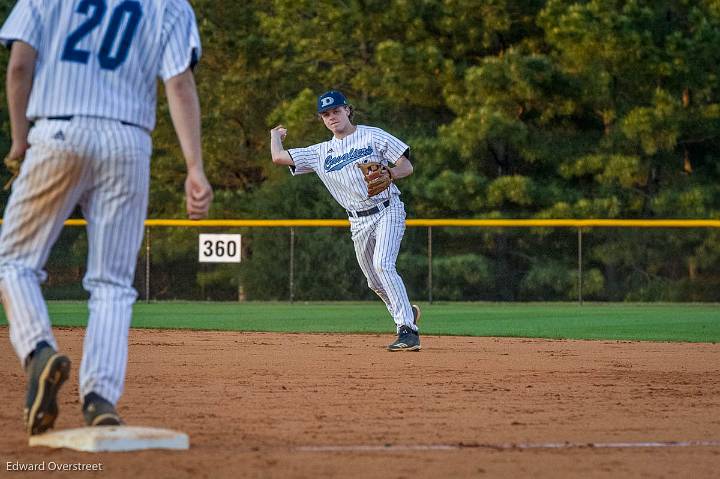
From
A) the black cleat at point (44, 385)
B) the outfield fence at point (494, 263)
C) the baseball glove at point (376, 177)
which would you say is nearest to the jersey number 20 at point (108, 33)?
the black cleat at point (44, 385)

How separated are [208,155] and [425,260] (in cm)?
825

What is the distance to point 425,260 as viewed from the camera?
923 inches

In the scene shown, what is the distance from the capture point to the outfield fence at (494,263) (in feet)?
74.9

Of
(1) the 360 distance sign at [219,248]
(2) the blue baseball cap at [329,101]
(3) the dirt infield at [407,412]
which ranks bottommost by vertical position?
(3) the dirt infield at [407,412]

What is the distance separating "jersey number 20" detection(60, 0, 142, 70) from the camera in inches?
186

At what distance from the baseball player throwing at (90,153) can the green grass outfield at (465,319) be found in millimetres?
8184

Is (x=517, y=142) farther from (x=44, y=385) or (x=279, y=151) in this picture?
(x=44, y=385)

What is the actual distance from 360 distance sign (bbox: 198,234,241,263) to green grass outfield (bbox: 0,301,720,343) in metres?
1.00

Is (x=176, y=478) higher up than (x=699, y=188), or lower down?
lower down

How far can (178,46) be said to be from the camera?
487cm

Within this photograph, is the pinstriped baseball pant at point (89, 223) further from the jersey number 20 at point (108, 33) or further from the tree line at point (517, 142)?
the tree line at point (517, 142)

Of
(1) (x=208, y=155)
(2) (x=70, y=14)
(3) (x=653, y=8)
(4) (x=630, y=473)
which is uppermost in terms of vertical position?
(3) (x=653, y=8)

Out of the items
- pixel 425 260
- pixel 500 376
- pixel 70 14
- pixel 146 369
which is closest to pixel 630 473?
pixel 70 14

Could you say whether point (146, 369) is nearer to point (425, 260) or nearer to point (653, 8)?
point (425, 260)
